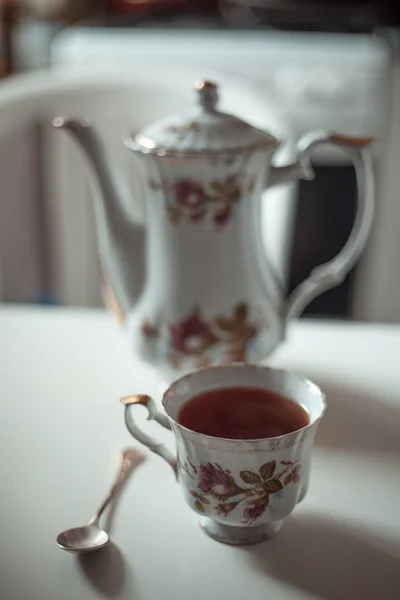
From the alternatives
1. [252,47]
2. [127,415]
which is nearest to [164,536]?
[127,415]

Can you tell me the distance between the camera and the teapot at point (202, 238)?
0.63m

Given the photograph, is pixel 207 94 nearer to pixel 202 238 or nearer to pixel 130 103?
pixel 202 238

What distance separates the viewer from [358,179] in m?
0.69

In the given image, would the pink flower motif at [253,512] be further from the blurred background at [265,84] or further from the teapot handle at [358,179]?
the blurred background at [265,84]

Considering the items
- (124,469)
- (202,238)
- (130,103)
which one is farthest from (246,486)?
(130,103)

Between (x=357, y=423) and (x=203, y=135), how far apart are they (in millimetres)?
271

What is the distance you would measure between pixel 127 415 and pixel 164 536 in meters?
0.08

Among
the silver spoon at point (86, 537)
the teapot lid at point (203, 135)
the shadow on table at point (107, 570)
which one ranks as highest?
the teapot lid at point (203, 135)

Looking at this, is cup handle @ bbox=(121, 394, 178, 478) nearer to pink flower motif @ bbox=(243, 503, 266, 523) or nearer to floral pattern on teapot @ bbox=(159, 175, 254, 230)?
pink flower motif @ bbox=(243, 503, 266, 523)

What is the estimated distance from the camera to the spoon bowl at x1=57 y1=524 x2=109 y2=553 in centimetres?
49

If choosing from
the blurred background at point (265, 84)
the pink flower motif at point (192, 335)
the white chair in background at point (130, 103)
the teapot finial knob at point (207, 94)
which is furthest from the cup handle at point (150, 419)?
the blurred background at point (265, 84)

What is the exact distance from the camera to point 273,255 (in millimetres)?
965

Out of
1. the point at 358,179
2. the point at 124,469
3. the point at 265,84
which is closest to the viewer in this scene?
the point at 124,469

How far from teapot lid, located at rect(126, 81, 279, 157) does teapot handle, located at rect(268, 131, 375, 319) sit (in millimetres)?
34
